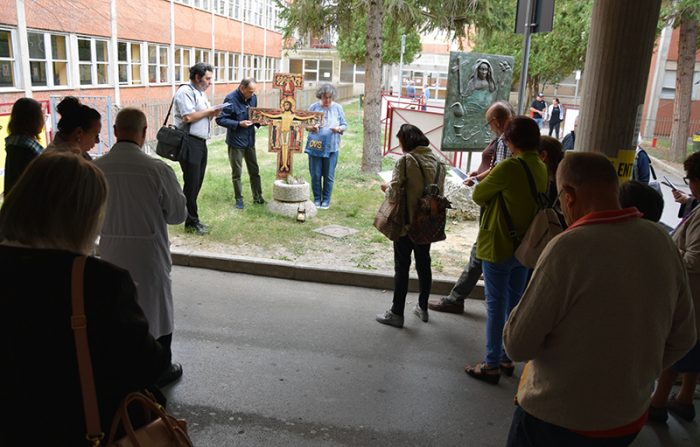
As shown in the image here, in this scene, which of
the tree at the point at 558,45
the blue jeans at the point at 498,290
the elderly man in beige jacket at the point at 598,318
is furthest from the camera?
the tree at the point at 558,45

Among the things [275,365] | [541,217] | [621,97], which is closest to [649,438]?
[541,217]

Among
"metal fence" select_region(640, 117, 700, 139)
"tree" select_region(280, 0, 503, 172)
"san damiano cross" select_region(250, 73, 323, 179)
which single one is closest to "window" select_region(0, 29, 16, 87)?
"tree" select_region(280, 0, 503, 172)

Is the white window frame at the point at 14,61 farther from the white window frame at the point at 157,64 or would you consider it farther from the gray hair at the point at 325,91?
the gray hair at the point at 325,91

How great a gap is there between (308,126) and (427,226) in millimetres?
4288

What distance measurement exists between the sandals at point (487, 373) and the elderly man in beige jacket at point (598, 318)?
214 cm

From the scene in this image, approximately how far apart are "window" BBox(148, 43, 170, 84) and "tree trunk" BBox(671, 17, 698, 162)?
1905 cm

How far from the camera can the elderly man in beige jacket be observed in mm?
1939

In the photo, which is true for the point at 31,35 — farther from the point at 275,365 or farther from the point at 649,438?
the point at 649,438

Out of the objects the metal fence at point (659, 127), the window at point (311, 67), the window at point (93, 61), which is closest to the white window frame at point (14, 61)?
the window at point (93, 61)

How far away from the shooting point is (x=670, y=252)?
2008 millimetres

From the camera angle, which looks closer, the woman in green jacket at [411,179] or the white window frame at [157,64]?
the woman in green jacket at [411,179]

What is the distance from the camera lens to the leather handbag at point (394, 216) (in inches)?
188

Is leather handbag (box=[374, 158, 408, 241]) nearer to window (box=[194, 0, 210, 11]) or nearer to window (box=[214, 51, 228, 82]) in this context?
window (box=[194, 0, 210, 11])

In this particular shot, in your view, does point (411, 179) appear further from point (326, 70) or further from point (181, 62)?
point (326, 70)
